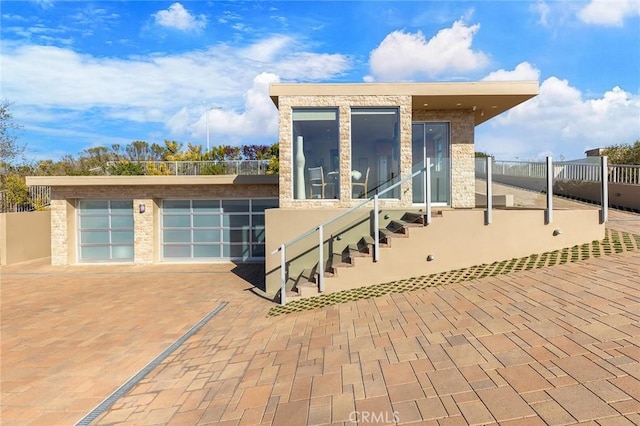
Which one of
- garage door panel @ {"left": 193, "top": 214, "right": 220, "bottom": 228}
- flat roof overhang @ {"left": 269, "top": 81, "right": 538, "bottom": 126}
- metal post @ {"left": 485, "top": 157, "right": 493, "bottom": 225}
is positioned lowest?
garage door panel @ {"left": 193, "top": 214, "right": 220, "bottom": 228}

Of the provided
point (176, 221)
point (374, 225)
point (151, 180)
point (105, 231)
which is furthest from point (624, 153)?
point (105, 231)

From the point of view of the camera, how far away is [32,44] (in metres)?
11.0

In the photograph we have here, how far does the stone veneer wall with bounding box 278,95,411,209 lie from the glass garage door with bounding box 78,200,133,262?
26.5 feet

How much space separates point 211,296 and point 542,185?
24.7 feet

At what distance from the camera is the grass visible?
5824 mm

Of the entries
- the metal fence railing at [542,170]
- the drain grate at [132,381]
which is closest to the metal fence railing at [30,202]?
the drain grate at [132,381]

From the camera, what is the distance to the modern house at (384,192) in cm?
662

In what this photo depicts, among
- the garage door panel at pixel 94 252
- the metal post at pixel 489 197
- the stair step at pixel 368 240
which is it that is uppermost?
the metal post at pixel 489 197

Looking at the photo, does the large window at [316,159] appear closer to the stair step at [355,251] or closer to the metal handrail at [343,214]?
the metal handrail at [343,214]

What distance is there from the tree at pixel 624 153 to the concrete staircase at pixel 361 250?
1535 cm

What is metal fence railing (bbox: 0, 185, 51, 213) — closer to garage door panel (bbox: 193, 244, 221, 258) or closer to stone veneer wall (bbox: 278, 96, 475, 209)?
garage door panel (bbox: 193, 244, 221, 258)

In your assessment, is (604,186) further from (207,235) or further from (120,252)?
(120,252)

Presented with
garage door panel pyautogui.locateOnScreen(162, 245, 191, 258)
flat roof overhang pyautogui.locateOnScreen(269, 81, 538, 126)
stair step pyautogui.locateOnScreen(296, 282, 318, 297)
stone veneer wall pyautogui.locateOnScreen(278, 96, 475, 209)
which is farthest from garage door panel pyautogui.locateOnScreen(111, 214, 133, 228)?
stair step pyautogui.locateOnScreen(296, 282, 318, 297)

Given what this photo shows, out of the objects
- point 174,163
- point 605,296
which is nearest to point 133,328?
point 605,296
